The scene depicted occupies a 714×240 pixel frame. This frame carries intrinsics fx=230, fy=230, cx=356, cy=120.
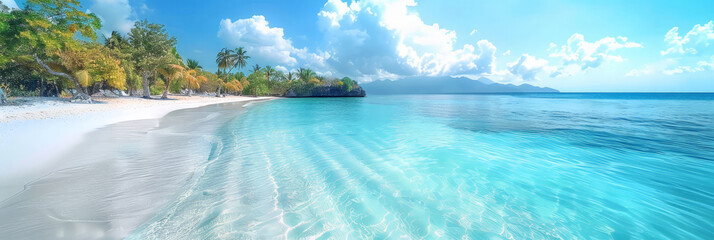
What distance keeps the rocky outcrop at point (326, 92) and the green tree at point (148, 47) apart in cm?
4952

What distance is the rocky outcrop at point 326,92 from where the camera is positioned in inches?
3091

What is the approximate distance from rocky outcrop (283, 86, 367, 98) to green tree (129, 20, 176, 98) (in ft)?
162

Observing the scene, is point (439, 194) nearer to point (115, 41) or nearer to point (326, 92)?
point (115, 41)

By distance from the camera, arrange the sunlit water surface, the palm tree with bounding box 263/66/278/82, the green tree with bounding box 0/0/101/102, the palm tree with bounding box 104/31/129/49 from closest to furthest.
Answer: the sunlit water surface
the green tree with bounding box 0/0/101/102
the palm tree with bounding box 104/31/129/49
the palm tree with bounding box 263/66/278/82

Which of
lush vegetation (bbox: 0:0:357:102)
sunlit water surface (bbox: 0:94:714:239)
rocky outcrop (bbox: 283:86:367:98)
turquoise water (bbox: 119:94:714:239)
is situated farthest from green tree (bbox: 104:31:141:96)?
rocky outcrop (bbox: 283:86:367:98)

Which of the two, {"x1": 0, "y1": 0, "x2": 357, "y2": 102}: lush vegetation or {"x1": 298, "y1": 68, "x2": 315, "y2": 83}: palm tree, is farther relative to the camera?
{"x1": 298, "y1": 68, "x2": 315, "y2": 83}: palm tree

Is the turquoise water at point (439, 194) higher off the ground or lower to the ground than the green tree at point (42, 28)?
lower

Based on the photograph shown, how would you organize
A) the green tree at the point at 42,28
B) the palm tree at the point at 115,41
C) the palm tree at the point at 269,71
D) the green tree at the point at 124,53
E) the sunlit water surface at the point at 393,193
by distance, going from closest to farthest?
the sunlit water surface at the point at 393,193 < the green tree at the point at 42,28 < the green tree at the point at 124,53 < the palm tree at the point at 115,41 < the palm tree at the point at 269,71

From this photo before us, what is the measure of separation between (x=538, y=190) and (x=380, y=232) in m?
3.65

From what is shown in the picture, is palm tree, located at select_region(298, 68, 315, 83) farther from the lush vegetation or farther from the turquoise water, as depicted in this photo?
the turquoise water

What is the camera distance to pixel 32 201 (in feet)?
11.1

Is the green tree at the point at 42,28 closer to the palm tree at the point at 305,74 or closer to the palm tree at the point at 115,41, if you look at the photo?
the palm tree at the point at 115,41

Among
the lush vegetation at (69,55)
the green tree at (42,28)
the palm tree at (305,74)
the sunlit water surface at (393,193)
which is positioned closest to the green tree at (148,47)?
the lush vegetation at (69,55)

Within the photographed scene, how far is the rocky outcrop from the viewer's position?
78500mm
